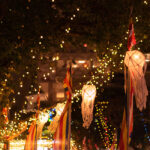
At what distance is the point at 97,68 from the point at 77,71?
10.7 ft

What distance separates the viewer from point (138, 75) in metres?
5.72

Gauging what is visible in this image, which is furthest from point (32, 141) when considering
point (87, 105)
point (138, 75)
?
point (138, 75)

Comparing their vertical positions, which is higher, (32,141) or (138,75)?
(138,75)

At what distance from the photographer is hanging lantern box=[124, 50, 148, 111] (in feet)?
18.0

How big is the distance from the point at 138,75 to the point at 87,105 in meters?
3.09

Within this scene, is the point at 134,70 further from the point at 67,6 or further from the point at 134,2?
the point at 67,6

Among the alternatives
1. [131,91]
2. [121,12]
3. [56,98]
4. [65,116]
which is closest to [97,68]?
[65,116]

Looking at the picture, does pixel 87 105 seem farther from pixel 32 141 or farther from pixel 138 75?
pixel 138 75

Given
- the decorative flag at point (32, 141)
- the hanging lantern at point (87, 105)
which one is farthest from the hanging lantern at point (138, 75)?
the decorative flag at point (32, 141)

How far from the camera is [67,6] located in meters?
4.99

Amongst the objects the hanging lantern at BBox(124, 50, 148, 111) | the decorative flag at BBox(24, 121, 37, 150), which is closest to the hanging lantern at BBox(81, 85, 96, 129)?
the decorative flag at BBox(24, 121, 37, 150)

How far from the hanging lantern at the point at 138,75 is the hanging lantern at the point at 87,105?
271cm

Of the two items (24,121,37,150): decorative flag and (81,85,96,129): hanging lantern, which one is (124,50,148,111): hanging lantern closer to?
(81,85,96,129): hanging lantern

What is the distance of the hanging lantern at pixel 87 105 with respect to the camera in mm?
8328
